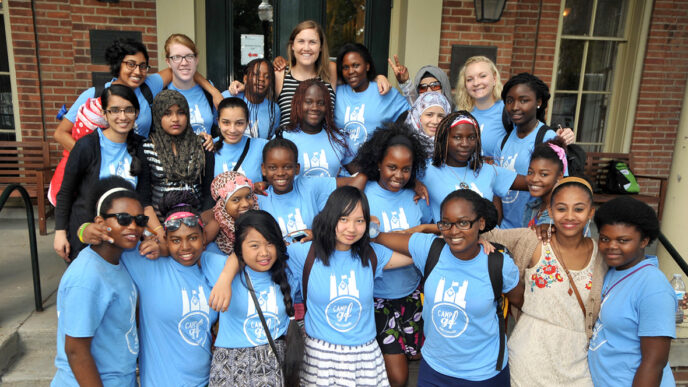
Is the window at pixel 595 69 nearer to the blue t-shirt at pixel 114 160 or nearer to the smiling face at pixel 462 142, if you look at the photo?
the smiling face at pixel 462 142

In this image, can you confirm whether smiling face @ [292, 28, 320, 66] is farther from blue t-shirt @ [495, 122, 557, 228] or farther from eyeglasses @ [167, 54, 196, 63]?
blue t-shirt @ [495, 122, 557, 228]

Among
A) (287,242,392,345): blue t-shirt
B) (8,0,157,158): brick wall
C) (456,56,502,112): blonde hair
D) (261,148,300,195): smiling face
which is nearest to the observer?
(287,242,392,345): blue t-shirt

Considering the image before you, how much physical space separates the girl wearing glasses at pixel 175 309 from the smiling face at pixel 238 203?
31cm

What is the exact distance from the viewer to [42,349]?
10.6 feet

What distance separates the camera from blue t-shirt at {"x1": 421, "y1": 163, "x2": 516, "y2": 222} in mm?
2875

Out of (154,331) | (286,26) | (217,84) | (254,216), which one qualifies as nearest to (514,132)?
(254,216)

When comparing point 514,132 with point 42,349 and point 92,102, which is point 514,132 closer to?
point 92,102

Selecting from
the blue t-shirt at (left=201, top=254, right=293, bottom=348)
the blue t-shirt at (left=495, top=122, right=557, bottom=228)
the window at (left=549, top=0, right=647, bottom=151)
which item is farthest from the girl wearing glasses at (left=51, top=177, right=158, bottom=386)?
the window at (left=549, top=0, right=647, bottom=151)

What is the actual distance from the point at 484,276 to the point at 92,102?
2.63 meters

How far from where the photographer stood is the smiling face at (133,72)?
317cm

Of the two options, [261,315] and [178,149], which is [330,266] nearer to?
[261,315]

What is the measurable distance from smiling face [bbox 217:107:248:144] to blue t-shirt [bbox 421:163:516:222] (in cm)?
125

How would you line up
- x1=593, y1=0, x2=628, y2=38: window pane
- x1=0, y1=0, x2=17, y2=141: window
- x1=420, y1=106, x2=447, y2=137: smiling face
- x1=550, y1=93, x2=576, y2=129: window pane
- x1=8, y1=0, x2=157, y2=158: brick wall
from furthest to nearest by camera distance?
x1=550, y1=93, x2=576, y2=129: window pane
x1=593, y1=0, x2=628, y2=38: window pane
x1=0, y1=0, x2=17, y2=141: window
x1=8, y1=0, x2=157, y2=158: brick wall
x1=420, y1=106, x2=447, y2=137: smiling face

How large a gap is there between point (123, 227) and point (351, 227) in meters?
1.09
